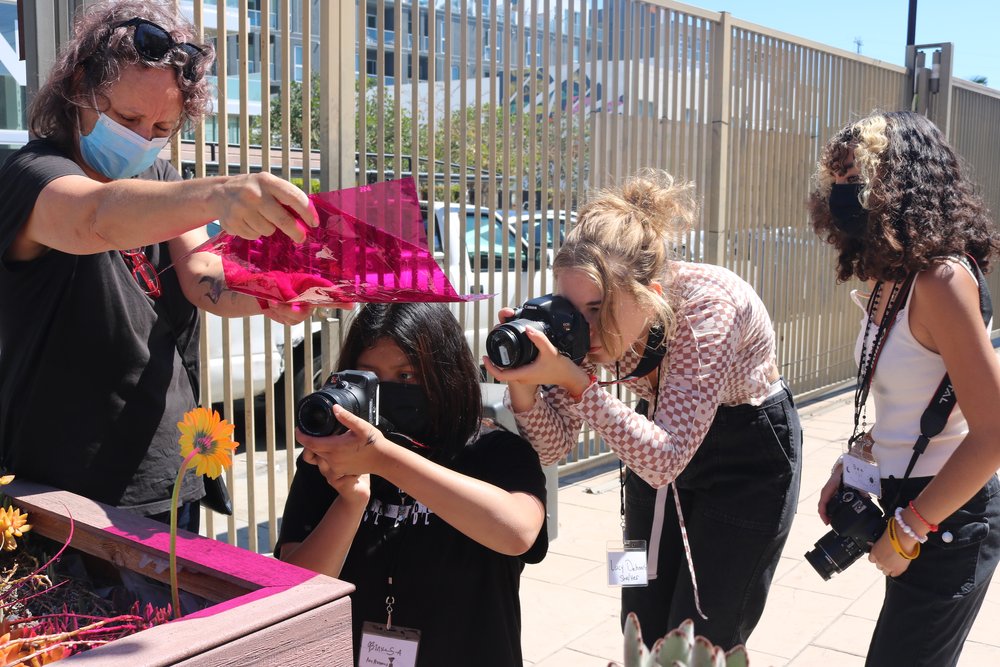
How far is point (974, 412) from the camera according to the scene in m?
2.09

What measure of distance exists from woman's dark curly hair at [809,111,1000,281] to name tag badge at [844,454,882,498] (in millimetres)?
463

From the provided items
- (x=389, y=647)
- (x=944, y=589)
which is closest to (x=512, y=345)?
(x=389, y=647)

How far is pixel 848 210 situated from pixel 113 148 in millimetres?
1732

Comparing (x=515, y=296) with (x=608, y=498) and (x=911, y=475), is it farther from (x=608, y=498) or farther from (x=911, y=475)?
(x=911, y=475)

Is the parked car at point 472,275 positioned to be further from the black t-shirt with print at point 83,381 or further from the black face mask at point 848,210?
the black t-shirt with print at point 83,381

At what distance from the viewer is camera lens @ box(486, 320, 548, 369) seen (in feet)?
6.26

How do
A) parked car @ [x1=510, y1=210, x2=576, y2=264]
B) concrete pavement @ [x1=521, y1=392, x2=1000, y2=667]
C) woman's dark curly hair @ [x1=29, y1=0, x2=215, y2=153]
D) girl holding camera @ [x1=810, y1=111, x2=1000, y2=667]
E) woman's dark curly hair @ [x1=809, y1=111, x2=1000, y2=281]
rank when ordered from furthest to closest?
parked car @ [x1=510, y1=210, x2=576, y2=264], concrete pavement @ [x1=521, y1=392, x2=1000, y2=667], woman's dark curly hair @ [x1=809, y1=111, x2=1000, y2=281], girl holding camera @ [x1=810, y1=111, x2=1000, y2=667], woman's dark curly hair @ [x1=29, y1=0, x2=215, y2=153]

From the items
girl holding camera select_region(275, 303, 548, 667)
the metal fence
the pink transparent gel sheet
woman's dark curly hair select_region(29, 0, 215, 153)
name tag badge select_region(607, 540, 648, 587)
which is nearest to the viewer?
the pink transparent gel sheet

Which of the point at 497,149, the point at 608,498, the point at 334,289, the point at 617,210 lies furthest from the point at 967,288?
the point at 608,498

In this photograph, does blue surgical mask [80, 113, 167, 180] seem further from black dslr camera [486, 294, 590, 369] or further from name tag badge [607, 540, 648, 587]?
name tag badge [607, 540, 648, 587]

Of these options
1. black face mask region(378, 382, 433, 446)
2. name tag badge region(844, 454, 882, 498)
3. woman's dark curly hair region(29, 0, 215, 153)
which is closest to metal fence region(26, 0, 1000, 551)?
name tag badge region(844, 454, 882, 498)

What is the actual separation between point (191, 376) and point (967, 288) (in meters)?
1.78

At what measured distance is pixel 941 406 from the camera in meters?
2.20

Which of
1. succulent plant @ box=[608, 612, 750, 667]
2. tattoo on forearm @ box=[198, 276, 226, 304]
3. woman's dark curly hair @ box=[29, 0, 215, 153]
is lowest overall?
succulent plant @ box=[608, 612, 750, 667]
